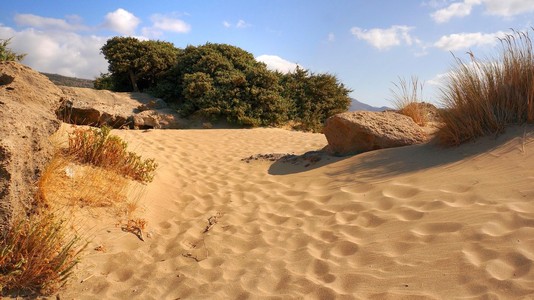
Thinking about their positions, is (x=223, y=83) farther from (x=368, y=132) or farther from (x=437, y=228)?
(x=437, y=228)

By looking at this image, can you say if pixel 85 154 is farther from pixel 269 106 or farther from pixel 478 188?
pixel 269 106

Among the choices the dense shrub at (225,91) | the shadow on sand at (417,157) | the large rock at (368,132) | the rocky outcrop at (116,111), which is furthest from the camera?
the dense shrub at (225,91)

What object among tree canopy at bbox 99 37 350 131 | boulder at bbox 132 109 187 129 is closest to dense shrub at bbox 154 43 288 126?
tree canopy at bbox 99 37 350 131

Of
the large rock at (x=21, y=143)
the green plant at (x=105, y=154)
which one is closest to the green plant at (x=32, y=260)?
the large rock at (x=21, y=143)

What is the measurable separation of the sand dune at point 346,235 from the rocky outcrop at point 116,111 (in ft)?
21.5

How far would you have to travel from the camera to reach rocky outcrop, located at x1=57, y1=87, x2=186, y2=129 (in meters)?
11.7

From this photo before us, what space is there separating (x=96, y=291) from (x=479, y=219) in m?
3.37

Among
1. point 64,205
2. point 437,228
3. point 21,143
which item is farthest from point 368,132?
point 21,143

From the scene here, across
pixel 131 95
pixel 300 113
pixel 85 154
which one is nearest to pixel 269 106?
pixel 300 113

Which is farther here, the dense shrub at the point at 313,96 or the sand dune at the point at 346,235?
the dense shrub at the point at 313,96

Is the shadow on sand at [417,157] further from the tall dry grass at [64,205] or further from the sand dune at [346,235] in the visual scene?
the tall dry grass at [64,205]

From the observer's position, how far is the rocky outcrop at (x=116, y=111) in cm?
1173

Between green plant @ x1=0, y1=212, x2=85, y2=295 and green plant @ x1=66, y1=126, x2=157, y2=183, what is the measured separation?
2.28 metres

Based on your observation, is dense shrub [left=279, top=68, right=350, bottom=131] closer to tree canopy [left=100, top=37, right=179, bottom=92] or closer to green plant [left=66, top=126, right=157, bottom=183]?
tree canopy [left=100, top=37, right=179, bottom=92]
